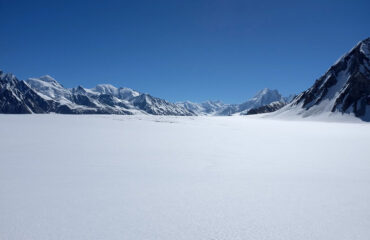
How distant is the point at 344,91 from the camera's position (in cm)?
7862

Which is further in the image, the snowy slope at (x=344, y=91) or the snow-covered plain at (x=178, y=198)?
the snowy slope at (x=344, y=91)

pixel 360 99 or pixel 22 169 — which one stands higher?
pixel 360 99

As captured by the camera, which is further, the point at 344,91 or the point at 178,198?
the point at 344,91

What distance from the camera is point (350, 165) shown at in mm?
8289

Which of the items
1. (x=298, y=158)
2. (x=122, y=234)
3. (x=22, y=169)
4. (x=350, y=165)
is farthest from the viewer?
(x=298, y=158)

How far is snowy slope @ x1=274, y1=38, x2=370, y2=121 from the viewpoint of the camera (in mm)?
73062

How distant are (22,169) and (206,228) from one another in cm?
602

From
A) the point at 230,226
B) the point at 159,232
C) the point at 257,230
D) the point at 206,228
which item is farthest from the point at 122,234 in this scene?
the point at 257,230

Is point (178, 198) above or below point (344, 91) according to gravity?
below

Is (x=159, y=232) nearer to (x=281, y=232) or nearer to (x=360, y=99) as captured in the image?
(x=281, y=232)

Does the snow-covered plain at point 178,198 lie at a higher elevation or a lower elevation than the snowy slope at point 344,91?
lower

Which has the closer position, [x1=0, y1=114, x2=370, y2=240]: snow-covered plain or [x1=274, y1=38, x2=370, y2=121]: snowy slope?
[x1=0, y1=114, x2=370, y2=240]: snow-covered plain

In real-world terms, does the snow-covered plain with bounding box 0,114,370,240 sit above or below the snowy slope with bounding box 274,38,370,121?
below

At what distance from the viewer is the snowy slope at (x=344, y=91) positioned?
73062 millimetres
